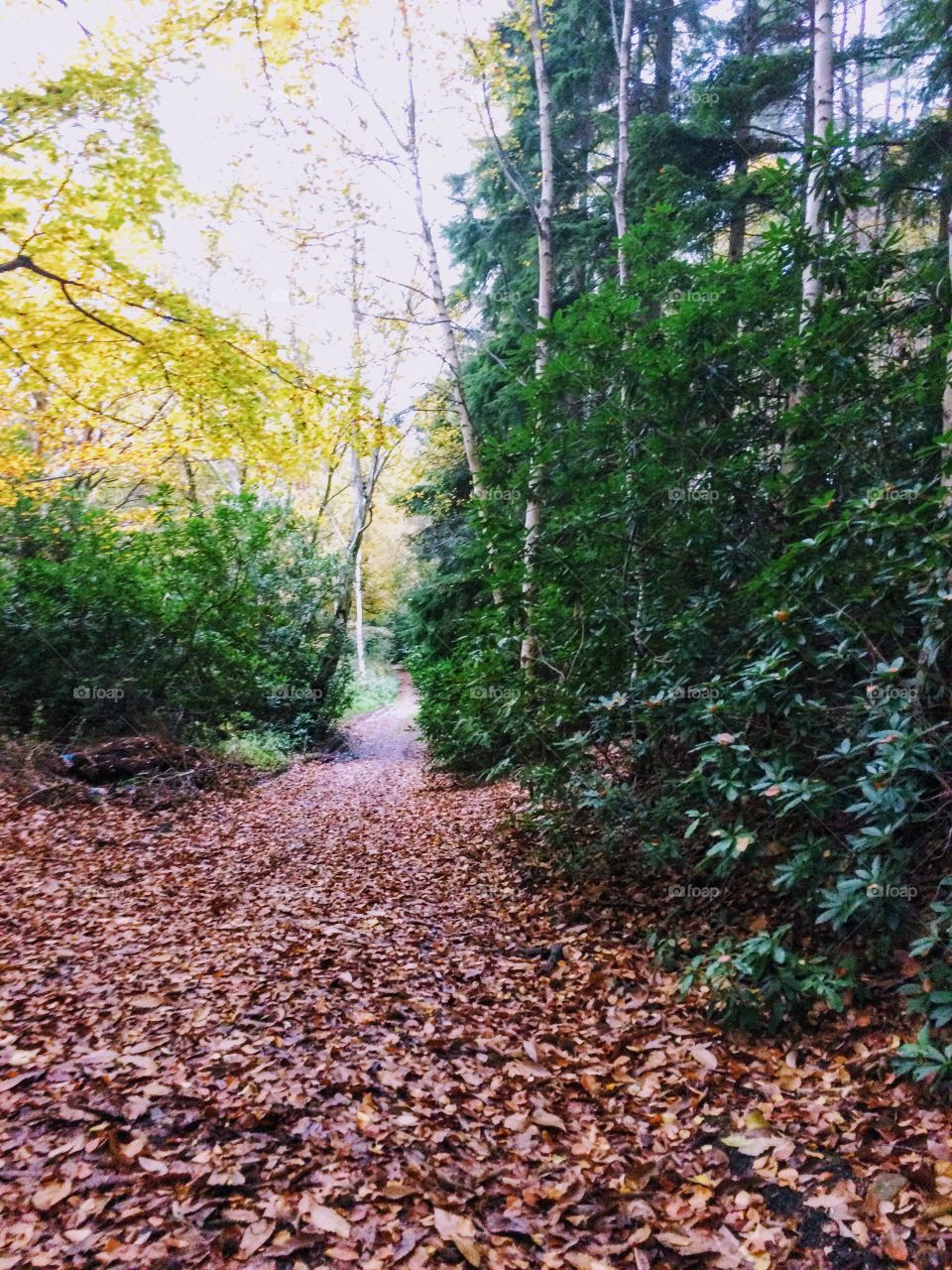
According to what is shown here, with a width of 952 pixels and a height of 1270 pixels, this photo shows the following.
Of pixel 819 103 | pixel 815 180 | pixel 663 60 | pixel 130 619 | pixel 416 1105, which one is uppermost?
pixel 663 60

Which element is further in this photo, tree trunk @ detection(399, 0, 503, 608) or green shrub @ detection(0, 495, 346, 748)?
tree trunk @ detection(399, 0, 503, 608)

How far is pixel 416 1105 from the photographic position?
2.83m

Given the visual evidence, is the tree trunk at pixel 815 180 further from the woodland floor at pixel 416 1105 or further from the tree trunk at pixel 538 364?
the woodland floor at pixel 416 1105

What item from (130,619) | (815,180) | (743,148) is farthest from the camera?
(130,619)

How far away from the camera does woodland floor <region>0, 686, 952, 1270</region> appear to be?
7.14 feet

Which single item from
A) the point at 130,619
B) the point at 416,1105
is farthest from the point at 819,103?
the point at 130,619

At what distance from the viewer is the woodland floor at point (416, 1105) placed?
2.18 m

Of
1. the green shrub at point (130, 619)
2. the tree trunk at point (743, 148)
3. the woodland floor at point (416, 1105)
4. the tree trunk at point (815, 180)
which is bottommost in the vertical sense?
the woodland floor at point (416, 1105)

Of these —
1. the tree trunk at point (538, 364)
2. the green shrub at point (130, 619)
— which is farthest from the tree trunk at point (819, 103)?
the green shrub at point (130, 619)

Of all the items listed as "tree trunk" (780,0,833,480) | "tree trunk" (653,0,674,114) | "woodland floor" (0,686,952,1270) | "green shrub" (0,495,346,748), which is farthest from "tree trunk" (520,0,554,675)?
"green shrub" (0,495,346,748)

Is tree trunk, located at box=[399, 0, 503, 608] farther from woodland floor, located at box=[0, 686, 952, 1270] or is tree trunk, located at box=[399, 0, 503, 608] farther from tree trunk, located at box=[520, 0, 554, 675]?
woodland floor, located at box=[0, 686, 952, 1270]

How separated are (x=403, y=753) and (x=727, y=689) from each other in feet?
36.3

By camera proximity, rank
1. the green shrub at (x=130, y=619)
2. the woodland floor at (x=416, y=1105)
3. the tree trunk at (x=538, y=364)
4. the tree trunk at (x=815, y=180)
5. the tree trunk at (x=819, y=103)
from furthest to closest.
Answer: the green shrub at (x=130, y=619), the tree trunk at (x=538, y=364), the tree trunk at (x=819, y=103), the tree trunk at (x=815, y=180), the woodland floor at (x=416, y=1105)

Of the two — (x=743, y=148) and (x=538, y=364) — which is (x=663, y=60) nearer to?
(x=743, y=148)
